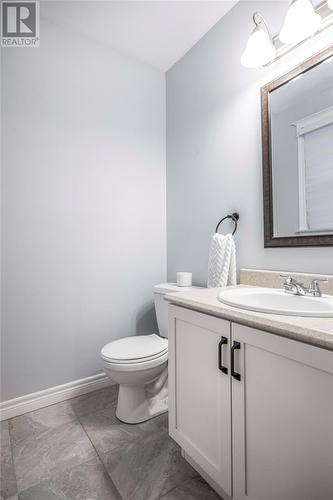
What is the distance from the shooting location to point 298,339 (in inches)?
26.0

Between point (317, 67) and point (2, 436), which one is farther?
point (2, 436)

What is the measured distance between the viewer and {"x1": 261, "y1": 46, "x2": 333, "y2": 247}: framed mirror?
1104mm

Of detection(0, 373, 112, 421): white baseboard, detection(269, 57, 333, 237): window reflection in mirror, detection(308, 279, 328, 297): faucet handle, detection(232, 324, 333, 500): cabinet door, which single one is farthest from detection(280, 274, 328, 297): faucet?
detection(0, 373, 112, 421): white baseboard

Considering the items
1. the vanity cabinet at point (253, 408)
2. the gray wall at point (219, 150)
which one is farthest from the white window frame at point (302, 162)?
the vanity cabinet at point (253, 408)

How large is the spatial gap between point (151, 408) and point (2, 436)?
82 centimetres

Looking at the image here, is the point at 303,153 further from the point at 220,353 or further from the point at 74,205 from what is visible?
the point at 74,205

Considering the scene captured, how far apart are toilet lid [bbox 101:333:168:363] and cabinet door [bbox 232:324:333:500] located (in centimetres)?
65

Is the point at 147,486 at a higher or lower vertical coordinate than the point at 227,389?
lower

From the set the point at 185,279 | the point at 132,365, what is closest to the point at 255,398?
the point at 132,365

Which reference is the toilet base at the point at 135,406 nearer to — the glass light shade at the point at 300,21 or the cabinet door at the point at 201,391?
the cabinet door at the point at 201,391

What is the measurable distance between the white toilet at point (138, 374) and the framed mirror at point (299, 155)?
91 centimetres

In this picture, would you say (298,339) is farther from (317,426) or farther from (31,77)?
(31,77)

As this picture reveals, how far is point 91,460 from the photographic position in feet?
3.85

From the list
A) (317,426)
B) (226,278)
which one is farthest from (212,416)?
(226,278)
